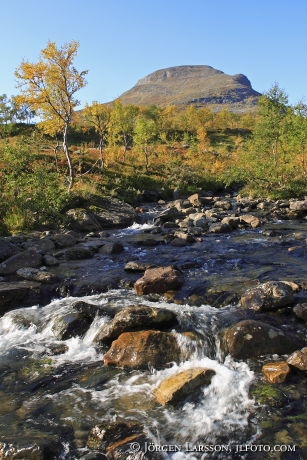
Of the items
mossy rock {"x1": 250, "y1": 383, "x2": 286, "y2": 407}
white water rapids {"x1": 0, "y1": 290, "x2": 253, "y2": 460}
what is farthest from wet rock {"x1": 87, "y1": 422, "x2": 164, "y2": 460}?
mossy rock {"x1": 250, "y1": 383, "x2": 286, "y2": 407}

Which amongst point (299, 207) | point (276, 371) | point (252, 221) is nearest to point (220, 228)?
point (252, 221)

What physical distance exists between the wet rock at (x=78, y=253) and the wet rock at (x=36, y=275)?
7.05 ft

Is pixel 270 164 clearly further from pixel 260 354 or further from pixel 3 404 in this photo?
pixel 3 404

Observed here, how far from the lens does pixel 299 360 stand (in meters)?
6.51

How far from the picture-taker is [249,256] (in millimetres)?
13852

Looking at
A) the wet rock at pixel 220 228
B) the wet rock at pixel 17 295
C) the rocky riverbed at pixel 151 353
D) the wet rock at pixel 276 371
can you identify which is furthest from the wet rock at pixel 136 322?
the wet rock at pixel 220 228

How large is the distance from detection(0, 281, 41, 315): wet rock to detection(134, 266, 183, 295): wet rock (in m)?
2.91

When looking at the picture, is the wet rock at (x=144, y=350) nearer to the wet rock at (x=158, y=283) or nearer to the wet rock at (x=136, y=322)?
the wet rock at (x=136, y=322)

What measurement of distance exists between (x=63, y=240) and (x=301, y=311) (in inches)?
427

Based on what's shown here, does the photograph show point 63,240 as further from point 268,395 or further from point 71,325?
point 268,395

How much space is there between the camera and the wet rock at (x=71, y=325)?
27.3ft

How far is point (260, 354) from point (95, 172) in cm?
2917

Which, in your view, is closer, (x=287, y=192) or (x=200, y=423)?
(x=200, y=423)

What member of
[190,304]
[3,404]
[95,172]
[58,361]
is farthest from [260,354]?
[95,172]
